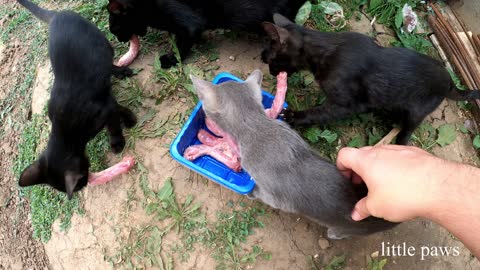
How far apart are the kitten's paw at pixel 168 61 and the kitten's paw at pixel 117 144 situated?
106cm

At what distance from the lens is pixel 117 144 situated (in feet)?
13.4

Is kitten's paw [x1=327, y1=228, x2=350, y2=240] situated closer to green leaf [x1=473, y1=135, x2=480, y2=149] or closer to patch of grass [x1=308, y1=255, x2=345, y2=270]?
patch of grass [x1=308, y1=255, x2=345, y2=270]

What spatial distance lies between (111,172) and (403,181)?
2.74 meters

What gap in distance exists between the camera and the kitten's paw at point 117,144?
4.04m

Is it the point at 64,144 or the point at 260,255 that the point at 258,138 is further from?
the point at 64,144

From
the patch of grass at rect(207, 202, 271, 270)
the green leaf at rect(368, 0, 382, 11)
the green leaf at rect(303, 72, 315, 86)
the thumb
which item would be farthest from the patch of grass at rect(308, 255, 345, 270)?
the green leaf at rect(368, 0, 382, 11)

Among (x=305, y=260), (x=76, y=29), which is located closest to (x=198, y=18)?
(x=76, y=29)

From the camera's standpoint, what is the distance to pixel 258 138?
10.4 ft

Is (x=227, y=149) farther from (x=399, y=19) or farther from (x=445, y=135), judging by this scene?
(x=399, y=19)

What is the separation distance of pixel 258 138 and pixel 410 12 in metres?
3.03

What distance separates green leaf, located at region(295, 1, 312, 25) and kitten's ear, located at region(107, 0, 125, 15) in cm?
207

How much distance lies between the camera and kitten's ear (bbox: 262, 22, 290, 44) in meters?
3.69

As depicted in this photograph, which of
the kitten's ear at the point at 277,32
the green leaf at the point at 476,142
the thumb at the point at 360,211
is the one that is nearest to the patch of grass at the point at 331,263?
the thumb at the point at 360,211

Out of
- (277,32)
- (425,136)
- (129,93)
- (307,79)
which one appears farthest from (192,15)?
(425,136)
